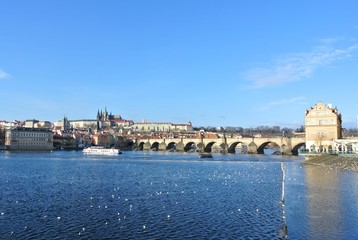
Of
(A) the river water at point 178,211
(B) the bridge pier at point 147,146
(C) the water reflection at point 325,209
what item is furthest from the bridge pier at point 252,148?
(C) the water reflection at point 325,209

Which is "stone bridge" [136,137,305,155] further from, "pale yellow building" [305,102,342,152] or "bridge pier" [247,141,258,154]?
"pale yellow building" [305,102,342,152]

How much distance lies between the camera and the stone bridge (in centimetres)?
10725

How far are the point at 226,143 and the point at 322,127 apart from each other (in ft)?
125

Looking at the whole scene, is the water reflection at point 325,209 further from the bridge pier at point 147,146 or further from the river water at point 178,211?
the bridge pier at point 147,146

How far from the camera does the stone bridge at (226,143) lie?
352 feet

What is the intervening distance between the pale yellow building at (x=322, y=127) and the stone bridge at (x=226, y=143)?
7701 mm

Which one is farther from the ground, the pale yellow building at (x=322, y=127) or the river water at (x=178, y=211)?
the pale yellow building at (x=322, y=127)

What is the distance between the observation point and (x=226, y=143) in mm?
128250

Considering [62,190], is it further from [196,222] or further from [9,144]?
[9,144]

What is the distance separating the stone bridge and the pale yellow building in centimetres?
770

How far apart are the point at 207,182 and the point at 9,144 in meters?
128

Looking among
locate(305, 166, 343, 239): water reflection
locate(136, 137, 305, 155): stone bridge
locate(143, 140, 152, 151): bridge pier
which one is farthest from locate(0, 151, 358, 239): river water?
locate(143, 140, 152, 151): bridge pier

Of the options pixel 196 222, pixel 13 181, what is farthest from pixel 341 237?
pixel 13 181

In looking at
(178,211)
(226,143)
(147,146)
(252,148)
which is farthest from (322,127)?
(147,146)
